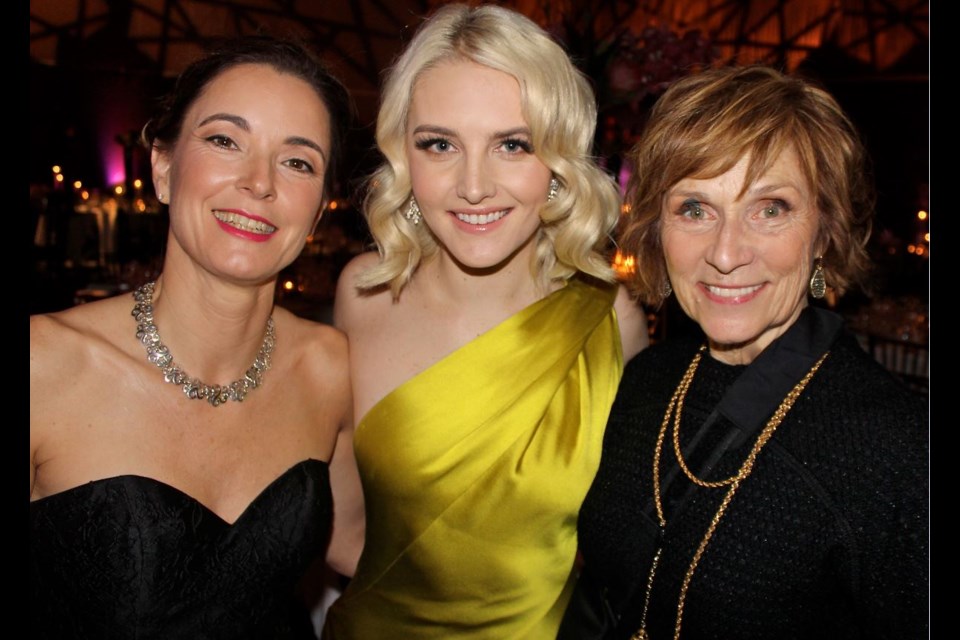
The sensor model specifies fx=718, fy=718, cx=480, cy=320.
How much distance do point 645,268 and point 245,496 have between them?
107cm

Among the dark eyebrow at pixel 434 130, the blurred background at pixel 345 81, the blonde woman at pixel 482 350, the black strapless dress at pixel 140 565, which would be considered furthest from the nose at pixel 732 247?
the blurred background at pixel 345 81

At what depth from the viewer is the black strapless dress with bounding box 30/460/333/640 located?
55.7 inches

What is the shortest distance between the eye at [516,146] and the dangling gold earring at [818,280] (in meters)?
0.76

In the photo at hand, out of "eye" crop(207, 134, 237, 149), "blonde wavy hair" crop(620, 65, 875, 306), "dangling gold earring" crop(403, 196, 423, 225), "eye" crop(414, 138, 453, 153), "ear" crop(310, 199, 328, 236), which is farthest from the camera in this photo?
"dangling gold earring" crop(403, 196, 423, 225)

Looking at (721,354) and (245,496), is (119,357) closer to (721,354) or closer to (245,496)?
(245,496)

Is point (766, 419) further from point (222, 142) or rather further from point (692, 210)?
point (222, 142)

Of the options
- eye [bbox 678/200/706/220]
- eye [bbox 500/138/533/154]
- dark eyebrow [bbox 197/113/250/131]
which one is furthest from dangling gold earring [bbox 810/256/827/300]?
dark eyebrow [bbox 197/113/250/131]

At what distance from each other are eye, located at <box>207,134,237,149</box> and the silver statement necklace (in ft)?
1.20

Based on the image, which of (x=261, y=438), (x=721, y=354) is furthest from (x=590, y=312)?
(x=261, y=438)

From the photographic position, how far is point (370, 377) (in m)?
2.06

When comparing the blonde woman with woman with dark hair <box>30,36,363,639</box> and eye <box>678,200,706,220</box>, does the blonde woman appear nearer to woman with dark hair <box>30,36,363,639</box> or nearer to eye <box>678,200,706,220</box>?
woman with dark hair <box>30,36,363,639</box>

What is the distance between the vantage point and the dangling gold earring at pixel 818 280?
4.91 feet

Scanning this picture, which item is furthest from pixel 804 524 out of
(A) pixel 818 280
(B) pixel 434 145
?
(B) pixel 434 145

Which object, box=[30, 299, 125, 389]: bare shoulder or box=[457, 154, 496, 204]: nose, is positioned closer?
box=[30, 299, 125, 389]: bare shoulder
